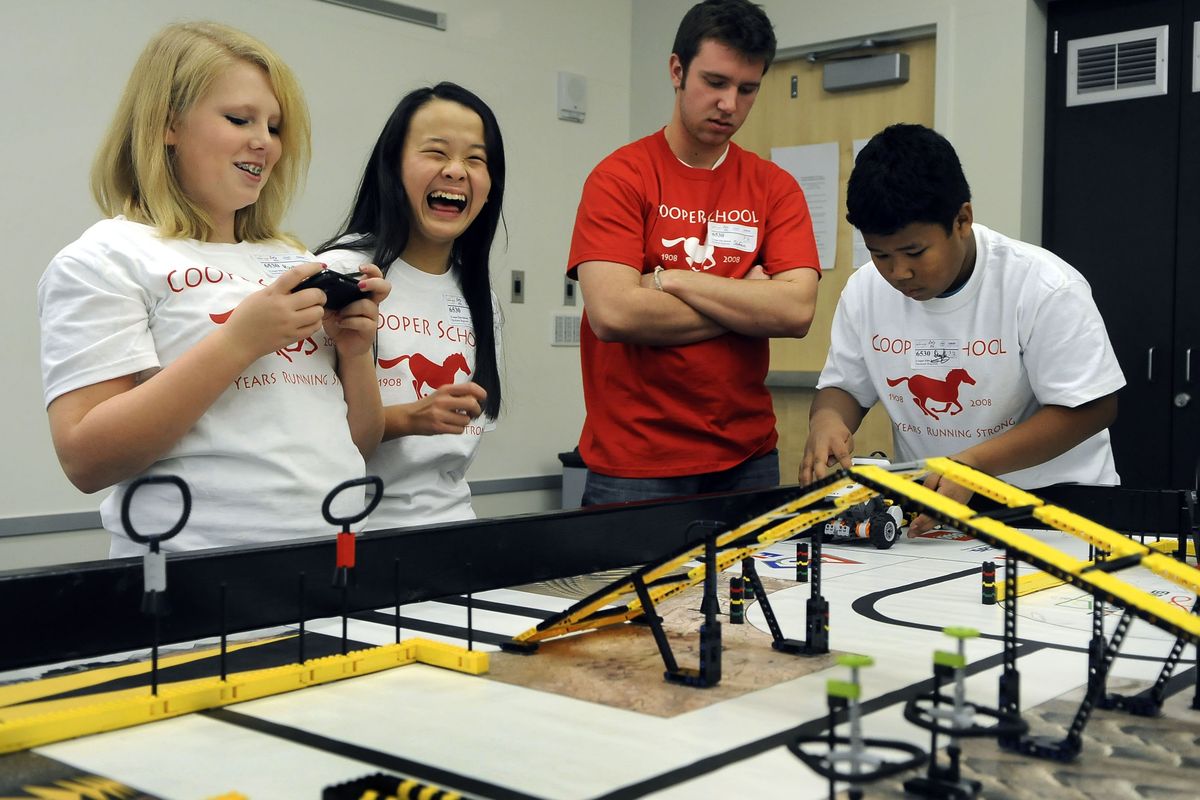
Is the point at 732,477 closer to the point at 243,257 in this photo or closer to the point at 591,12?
the point at 243,257

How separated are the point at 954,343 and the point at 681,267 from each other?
0.51 meters

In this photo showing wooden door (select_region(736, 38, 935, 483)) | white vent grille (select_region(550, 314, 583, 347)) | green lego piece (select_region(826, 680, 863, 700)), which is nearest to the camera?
green lego piece (select_region(826, 680, 863, 700))

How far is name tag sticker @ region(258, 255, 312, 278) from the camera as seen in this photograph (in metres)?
1.42

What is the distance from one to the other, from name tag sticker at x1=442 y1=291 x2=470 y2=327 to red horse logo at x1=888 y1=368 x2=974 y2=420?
818 millimetres

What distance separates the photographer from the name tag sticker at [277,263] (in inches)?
56.0

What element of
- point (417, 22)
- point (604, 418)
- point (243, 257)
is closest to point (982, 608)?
point (604, 418)

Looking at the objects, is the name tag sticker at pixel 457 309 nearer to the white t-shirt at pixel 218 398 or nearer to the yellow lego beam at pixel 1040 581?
the white t-shirt at pixel 218 398

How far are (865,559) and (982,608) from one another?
0.39m

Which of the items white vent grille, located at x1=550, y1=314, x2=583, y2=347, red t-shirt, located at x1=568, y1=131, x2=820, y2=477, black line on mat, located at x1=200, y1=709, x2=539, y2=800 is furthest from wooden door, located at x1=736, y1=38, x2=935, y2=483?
black line on mat, located at x1=200, y1=709, x2=539, y2=800

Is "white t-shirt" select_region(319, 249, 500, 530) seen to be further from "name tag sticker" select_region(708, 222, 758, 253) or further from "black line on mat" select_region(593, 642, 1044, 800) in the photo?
"black line on mat" select_region(593, 642, 1044, 800)

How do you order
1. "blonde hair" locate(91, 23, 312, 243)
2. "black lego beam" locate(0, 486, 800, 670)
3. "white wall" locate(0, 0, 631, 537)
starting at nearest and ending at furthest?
"black lego beam" locate(0, 486, 800, 670)
"blonde hair" locate(91, 23, 312, 243)
"white wall" locate(0, 0, 631, 537)

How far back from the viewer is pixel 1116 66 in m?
4.04

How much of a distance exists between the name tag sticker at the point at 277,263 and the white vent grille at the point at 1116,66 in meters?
Result: 3.55

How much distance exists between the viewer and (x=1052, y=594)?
155 centimetres
